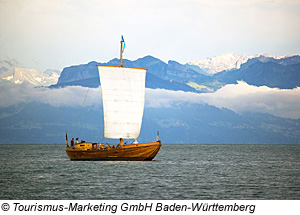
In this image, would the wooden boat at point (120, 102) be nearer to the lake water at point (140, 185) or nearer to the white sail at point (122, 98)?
the white sail at point (122, 98)

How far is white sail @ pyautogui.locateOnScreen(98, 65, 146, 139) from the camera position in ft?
237

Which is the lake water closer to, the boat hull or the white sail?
the boat hull

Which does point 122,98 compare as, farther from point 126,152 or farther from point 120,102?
point 126,152

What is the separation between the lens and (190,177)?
56.4 metres

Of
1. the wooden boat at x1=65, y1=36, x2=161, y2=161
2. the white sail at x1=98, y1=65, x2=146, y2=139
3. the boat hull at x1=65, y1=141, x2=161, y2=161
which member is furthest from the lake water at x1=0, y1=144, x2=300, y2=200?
the white sail at x1=98, y1=65, x2=146, y2=139

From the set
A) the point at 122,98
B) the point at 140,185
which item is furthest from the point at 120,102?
the point at 140,185

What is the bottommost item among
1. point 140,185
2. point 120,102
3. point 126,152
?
point 140,185

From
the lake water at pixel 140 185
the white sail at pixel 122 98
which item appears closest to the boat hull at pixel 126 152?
the lake water at pixel 140 185

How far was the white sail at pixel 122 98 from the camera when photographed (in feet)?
237

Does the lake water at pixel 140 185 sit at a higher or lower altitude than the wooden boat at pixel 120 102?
lower

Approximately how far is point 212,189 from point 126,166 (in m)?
22.9

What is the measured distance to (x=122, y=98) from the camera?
72.4 m
